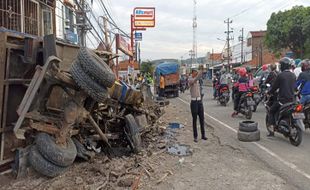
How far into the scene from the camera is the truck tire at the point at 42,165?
20.4 feet

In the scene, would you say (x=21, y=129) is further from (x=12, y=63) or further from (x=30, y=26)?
(x=30, y=26)

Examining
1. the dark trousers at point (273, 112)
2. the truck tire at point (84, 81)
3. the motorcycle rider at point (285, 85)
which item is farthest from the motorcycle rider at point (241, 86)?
the truck tire at point (84, 81)

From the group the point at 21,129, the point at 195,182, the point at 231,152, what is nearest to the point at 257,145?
the point at 231,152

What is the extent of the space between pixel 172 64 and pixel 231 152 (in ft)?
89.6

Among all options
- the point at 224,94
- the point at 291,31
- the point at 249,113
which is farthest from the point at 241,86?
the point at 291,31

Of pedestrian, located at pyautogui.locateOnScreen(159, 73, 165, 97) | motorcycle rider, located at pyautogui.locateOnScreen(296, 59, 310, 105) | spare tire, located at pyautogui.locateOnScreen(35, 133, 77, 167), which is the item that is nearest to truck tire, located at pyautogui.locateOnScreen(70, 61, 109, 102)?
spare tire, located at pyautogui.locateOnScreen(35, 133, 77, 167)

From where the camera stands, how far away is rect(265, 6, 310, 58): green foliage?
43.7 metres

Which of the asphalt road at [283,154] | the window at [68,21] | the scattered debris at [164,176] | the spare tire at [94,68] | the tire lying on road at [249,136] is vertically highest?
the window at [68,21]

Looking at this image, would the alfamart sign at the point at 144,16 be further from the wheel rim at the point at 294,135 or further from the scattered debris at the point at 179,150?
the wheel rim at the point at 294,135

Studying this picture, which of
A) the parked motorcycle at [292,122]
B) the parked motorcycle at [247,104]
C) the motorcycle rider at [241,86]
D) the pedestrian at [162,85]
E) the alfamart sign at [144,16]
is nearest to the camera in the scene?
the parked motorcycle at [292,122]

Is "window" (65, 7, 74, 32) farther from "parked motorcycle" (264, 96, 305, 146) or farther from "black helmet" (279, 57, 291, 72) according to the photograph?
"parked motorcycle" (264, 96, 305, 146)

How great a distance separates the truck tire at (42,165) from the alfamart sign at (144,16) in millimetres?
34772

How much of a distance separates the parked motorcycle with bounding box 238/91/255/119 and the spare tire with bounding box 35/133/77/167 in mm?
8392

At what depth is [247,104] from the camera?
13594 millimetres
